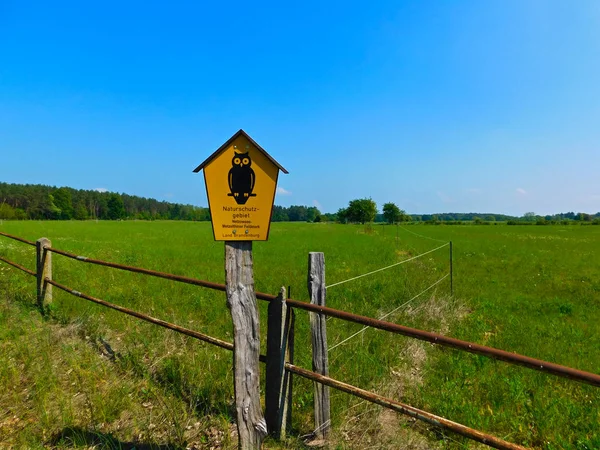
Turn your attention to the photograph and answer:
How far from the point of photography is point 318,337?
3197 mm

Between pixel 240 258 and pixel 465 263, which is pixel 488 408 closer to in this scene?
pixel 240 258

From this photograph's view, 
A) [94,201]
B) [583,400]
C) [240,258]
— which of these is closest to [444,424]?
[240,258]

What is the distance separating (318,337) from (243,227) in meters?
1.33

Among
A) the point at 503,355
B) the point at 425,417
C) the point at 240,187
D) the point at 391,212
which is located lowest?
the point at 425,417

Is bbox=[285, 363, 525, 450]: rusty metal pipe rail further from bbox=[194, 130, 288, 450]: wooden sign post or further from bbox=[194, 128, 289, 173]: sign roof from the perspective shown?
bbox=[194, 128, 289, 173]: sign roof

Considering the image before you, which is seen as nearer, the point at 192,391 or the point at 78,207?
the point at 192,391

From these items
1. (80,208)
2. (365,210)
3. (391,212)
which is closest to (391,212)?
(391,212)

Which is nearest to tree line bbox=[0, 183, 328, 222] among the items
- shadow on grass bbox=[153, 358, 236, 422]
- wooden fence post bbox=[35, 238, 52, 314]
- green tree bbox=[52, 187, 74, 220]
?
green tree bbox=[52, 187, 74, 220]

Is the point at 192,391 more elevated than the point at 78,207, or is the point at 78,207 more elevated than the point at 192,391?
the point at 78,207

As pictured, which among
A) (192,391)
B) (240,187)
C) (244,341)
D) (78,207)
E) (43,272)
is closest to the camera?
(240,187)

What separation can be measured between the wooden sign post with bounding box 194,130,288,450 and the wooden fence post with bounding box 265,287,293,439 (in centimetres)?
27

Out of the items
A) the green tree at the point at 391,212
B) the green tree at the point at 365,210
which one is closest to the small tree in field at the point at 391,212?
the green tree at the point at 391,212

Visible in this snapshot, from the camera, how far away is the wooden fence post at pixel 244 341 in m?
2.65

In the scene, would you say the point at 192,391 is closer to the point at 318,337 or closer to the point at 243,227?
the point at 318,337
